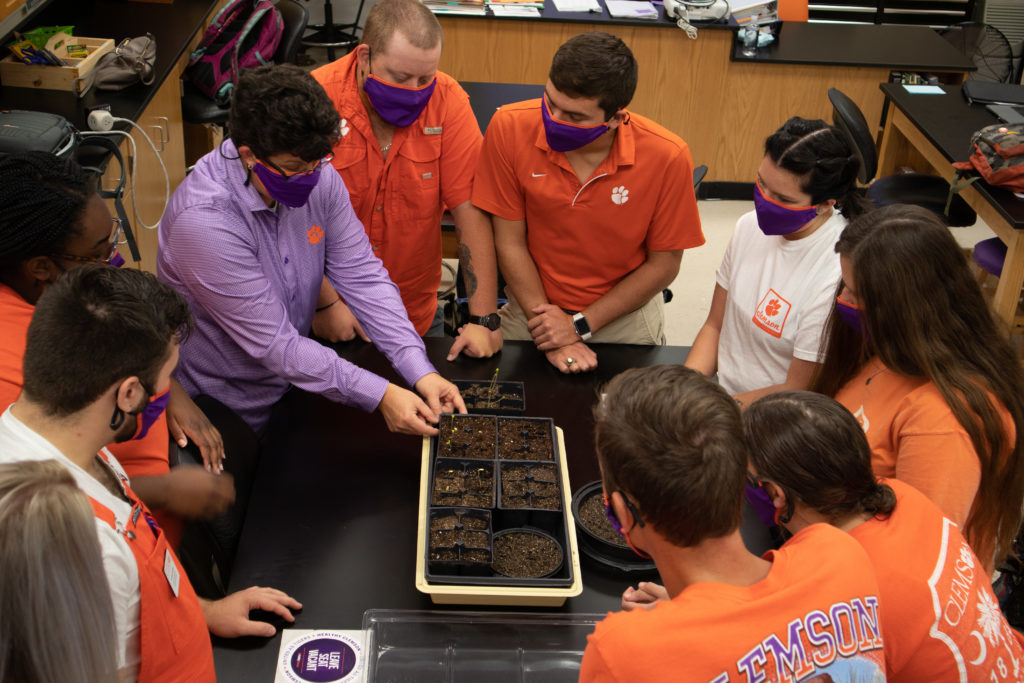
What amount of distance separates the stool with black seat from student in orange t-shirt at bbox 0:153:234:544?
16.7 ft

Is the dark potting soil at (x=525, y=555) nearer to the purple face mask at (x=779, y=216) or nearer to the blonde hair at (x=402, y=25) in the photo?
the purple face mask at (x=779, y=216)

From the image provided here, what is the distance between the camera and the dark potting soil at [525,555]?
161 centimetres

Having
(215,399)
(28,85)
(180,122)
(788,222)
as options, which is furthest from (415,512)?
(180,122)

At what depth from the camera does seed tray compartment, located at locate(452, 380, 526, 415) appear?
2070mm

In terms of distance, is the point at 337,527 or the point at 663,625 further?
the point at 337,527

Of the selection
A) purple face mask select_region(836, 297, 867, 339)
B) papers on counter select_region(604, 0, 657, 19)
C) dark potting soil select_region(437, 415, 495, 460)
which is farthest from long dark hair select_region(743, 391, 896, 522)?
papers on counter select_region(604, 0, 657, 19)

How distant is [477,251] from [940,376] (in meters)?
1.42

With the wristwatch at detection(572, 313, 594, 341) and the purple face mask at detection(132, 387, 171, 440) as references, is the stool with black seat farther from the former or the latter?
the purple face mask at detection(132, 387, 171, 440)

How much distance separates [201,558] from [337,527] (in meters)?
0.26

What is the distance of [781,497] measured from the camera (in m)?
1.38

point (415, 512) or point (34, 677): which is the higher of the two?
point (34, 677)

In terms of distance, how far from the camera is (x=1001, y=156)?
141 inches

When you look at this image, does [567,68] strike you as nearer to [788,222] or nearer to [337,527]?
[788,222]

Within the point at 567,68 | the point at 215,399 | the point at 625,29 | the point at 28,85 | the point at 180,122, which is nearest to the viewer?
the point at 215,399
